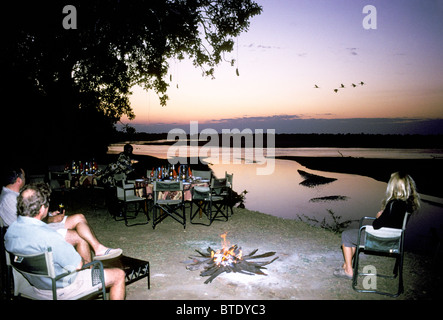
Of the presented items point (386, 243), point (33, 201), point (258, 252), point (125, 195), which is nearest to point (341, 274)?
point (386, 243)

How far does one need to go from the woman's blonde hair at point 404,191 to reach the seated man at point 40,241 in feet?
10.1

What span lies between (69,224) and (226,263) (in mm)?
1967

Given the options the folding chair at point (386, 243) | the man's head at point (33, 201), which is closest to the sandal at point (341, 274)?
the folding chair at point (386, 243)

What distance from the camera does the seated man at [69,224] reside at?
314cm

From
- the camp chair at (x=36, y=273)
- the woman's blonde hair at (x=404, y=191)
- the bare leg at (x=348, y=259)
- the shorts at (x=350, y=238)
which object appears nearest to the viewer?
the camp chair at (x=36, y=273)

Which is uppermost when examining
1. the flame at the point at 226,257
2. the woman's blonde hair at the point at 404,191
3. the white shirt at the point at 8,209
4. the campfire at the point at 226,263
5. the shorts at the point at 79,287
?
the woman's blonde hair at the point at 404,191

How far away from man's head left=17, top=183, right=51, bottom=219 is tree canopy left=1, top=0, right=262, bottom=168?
717 centimetres

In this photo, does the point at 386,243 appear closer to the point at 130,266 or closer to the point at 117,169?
the point at 130,266

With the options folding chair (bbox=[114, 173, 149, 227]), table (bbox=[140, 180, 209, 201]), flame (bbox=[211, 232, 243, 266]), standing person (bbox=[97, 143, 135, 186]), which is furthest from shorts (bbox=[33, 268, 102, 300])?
standing person (bbox=[97, 143, 135, 186])

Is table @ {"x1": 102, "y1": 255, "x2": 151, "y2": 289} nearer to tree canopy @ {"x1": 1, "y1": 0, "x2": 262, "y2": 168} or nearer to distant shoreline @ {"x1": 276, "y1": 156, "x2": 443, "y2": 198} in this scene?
tree canopy @ {"x1": 1, "y1": 0, "x2": 262, "y2": 168}

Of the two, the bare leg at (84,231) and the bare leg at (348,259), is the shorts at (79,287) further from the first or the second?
the bare leg at (348,259)
